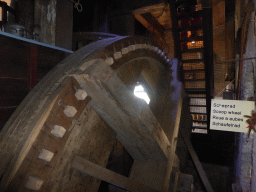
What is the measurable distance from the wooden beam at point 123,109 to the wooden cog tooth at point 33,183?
0.71 meters

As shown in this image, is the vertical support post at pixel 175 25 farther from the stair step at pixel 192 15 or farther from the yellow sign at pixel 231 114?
the yellow sign at pixel 231 114

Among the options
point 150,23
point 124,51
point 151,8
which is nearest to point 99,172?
point 124,51

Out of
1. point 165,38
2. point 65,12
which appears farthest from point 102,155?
point 165,38

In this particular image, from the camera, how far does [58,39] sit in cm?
426

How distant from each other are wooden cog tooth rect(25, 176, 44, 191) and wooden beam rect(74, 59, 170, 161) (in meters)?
0.71

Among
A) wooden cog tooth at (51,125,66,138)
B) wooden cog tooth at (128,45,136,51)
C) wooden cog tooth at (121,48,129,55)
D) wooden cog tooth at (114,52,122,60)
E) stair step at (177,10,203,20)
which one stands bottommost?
wooden cog tooth at (51,125,66,138)

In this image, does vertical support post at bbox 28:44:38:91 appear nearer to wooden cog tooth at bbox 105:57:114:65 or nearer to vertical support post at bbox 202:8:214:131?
wooden cog tooth at bbox 105:57:114:65

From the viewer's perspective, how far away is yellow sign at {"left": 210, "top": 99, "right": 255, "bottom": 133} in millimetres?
2680

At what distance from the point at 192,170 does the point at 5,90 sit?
546 centimetres

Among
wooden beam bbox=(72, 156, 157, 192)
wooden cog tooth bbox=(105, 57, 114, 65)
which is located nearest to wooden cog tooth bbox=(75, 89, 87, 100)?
wooden cog tooth bbox=(105, 57, 114, 65)

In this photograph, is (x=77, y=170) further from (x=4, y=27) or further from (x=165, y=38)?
(x=165, y=38)

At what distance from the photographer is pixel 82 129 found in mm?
1632

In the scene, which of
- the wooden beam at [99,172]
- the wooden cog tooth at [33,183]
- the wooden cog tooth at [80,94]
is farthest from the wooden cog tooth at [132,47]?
the wooden cog tooth at [33,183]

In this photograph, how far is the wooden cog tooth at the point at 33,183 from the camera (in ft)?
3.83
